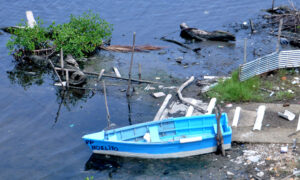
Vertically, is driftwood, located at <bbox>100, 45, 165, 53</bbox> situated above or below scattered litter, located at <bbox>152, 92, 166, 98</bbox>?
above

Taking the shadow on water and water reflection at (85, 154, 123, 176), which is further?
water reflection at (85, 154, 123, 176)

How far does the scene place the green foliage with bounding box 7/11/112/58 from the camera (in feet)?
75.6

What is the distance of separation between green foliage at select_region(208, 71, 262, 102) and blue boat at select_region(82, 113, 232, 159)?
9.52 feet

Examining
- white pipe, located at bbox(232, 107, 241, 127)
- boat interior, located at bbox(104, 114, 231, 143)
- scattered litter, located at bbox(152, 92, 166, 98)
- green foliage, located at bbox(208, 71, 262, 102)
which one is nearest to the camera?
boat interior, located at bbox(104, 114, 231, 143)

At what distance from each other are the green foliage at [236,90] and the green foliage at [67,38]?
887 centimetres

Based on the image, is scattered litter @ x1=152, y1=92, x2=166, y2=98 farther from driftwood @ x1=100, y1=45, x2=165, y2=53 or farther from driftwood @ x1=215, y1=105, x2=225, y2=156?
driftwood @ x1=100, y1=45, x2=165, y2=53

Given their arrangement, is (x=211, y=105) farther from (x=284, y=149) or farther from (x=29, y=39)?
(x=29, y=39)

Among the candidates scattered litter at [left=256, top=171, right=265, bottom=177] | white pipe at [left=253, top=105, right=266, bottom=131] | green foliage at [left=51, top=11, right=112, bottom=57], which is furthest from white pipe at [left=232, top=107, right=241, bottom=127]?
green foliage at [left=51, top=11, right=112, bottom=57]

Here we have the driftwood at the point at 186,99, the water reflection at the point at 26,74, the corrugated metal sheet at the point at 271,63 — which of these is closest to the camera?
the driftwood at the point at 186,99

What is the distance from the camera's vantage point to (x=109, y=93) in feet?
66.6

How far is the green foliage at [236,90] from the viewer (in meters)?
18.0

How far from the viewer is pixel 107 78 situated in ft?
71.2

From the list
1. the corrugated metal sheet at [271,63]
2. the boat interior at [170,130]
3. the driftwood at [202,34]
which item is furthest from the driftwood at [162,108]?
the driftwood at [202,34]

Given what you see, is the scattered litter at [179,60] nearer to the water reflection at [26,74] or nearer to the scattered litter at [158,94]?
the scattered litter at [158,94]
